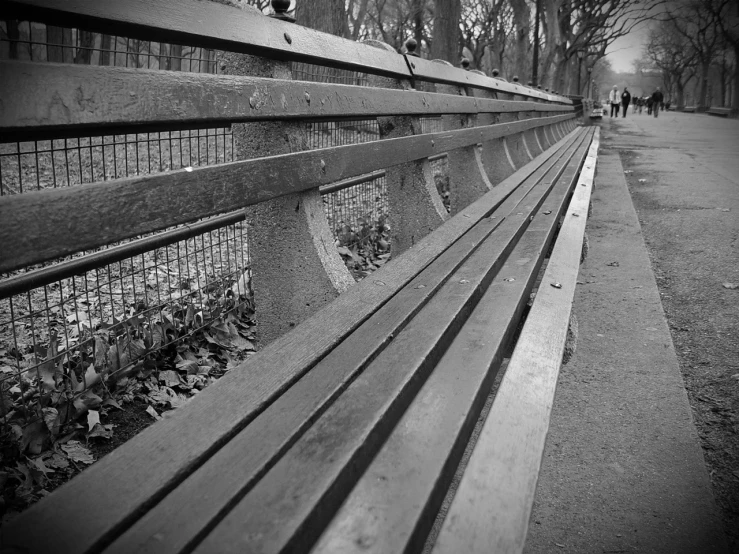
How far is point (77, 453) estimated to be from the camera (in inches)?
88.0

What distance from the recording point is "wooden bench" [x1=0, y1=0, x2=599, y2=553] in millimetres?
906

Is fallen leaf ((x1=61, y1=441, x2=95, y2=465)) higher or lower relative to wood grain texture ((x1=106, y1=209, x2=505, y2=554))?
lower

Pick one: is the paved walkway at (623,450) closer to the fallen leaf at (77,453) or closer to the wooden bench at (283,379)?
the wooden bench at (283,379)

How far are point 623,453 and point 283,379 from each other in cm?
116

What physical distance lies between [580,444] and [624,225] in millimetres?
3677

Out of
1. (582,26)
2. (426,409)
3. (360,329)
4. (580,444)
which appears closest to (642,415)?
(580,444)

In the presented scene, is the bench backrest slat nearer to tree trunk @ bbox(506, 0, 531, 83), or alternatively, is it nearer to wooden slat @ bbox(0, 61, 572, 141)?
wooden slat @ bbox(0, 61, 572, 141)

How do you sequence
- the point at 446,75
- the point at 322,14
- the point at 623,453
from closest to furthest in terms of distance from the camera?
1. the point at 623,453
2. the point at 446,75
3. the point at 322,14

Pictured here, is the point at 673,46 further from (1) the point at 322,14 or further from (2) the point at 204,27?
(2) the point at 204,27

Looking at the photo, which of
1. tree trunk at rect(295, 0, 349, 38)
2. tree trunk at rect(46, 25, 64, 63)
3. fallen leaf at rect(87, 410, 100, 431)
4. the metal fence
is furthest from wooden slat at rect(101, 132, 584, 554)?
tree trunk at rect(295, 0, 349, 38)

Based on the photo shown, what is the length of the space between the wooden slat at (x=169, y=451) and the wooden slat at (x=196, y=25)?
29.1 inches

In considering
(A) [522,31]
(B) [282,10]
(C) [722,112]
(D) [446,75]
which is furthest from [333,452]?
(C) [722,112]

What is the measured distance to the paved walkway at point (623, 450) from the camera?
158 centimetres

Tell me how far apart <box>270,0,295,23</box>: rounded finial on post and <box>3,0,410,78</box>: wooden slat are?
3 cm
